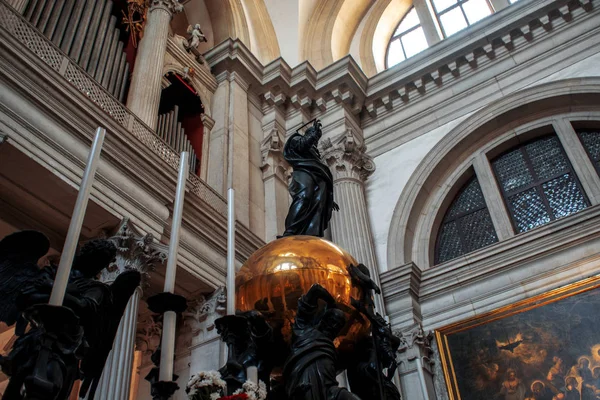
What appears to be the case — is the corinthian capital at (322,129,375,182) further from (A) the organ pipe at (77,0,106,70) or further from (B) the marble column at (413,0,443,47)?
(A) the organ pipe at (77,0,106,70)

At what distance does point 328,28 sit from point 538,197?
590cm

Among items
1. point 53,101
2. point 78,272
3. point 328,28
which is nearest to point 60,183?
point 53,101

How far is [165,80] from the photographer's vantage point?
9.12m

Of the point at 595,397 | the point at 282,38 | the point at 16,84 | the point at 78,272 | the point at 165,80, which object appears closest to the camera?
the point at 78,272

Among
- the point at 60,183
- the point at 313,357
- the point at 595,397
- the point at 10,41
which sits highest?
the point at 10,41

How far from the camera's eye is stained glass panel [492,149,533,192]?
8.77 m

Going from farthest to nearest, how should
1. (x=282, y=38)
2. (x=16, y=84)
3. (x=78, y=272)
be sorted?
(x=282, y=38) < (x=16, y=84) < (x=78, y=272)

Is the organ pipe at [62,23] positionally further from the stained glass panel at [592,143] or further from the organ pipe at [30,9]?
the stained glass panel at [592,143]

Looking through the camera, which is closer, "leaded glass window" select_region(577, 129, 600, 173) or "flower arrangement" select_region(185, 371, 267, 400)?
"flower arrangement" select_region(185, 371, 267, 400)

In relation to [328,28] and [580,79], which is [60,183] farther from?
[328,28]

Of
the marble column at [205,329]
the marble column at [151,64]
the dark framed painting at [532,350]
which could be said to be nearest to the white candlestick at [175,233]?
the marble column at [205,329]

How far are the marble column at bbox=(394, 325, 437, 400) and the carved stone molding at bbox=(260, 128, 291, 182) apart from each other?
11.1ft

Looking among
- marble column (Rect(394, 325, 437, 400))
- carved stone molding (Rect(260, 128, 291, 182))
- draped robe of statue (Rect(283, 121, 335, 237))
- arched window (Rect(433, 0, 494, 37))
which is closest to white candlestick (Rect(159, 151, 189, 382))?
draped robe of statue (Rect(283, 121, 335, 237))

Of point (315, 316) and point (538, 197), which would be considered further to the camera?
point (538, 197)
